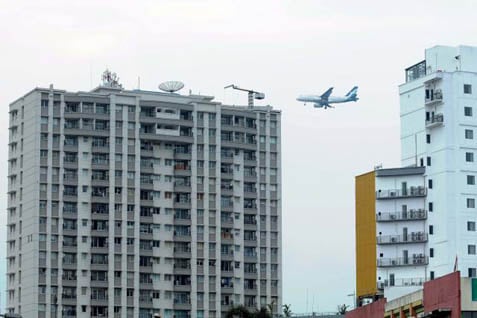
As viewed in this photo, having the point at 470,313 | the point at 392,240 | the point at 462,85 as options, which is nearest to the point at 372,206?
the point at 392,240

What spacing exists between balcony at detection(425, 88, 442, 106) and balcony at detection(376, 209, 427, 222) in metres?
14.4

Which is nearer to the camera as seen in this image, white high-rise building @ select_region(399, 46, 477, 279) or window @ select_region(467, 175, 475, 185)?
white high-rise building @ select_region(399, 46, 477, 279)

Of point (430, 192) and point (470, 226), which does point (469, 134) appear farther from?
point (470, 226)

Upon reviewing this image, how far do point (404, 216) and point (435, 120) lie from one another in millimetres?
13428

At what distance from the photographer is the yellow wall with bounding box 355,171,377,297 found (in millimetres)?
188900

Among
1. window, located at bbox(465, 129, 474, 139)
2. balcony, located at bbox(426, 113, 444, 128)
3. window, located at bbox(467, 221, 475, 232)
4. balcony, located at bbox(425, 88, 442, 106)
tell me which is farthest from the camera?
balcony, located at bbox(425, 88, 442, 106)

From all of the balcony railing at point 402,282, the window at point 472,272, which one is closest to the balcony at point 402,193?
the balcony railing at point 402,282

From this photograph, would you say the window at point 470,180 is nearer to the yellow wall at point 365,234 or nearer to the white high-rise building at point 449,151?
the white high-rise building at point 449,151

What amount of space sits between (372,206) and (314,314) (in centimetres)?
1738

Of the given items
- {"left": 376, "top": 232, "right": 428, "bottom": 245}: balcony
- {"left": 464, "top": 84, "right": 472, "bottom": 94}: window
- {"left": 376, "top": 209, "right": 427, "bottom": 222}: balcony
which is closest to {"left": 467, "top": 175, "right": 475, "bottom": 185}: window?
{"left": 376, "top": 209, "right": 427, "bottom": 222}: balcony

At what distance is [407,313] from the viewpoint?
3698 inches

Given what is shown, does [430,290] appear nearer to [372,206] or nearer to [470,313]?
[470,313]

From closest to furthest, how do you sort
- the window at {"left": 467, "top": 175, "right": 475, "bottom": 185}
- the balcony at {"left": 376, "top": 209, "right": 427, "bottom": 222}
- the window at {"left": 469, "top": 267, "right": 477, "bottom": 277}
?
the window at {"left": 469, "top": 267, "right": 477, "bottom": 277}, the window at {"left": 467, "top": 175, "right": 475, "bottom": 185}, the balcony at {"left": 376, "top": 209, "right": 427, "bottom": 222}

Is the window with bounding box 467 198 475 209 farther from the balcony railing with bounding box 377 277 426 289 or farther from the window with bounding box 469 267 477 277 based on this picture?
the balcony railing with bounding box 377 277 426 289
